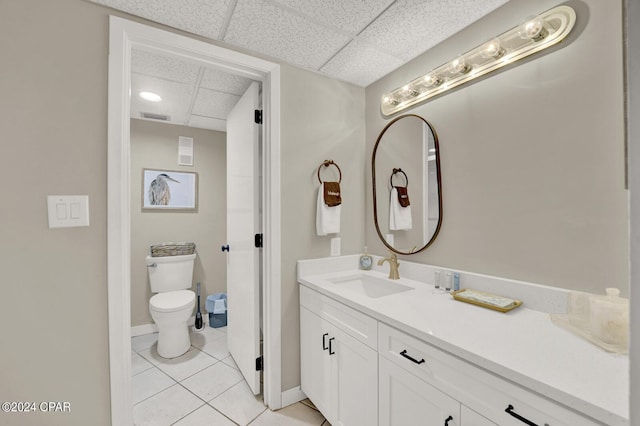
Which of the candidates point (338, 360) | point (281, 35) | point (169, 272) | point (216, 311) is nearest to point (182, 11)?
point (281, 35)

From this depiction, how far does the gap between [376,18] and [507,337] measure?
5.14ft

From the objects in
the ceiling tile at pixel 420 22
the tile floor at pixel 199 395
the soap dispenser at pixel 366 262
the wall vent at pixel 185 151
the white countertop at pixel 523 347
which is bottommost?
the tile floor at pixel 199 395

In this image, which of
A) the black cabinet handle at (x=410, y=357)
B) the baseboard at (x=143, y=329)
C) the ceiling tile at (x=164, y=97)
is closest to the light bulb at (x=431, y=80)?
the black cabinet handle at (x=410, y=357)

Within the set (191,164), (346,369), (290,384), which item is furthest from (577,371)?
(191,164)

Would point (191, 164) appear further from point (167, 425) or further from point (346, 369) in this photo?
point (346, 369)

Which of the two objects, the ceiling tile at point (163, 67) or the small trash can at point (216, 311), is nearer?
the ceiling tile at point (163, 67)

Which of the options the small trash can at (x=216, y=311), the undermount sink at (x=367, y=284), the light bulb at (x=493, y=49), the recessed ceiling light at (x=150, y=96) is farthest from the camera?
the small trash can at (x=216, y=311)

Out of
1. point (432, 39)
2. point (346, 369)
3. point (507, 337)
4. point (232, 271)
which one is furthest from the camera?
point (232, 271)

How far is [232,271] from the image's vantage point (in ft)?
7.52

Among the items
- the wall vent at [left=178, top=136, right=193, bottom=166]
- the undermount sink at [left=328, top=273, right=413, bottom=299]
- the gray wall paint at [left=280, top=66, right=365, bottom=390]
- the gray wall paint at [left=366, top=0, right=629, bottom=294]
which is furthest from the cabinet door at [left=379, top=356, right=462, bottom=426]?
the wall vent at [left=178, top=136, right=193, bottom=166]

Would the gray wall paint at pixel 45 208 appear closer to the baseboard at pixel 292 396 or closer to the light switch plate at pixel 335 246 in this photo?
the baseboard at pixel 292 396

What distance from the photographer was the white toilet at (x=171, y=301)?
7.56ft

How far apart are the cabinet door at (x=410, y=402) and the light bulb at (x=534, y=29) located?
151cm

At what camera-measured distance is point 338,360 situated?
4.68 feet
